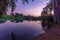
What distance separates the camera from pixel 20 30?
17.4ft

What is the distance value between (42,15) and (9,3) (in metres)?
2.50

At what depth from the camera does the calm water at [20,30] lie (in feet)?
16.0

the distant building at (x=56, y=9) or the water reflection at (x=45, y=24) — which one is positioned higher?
the distant building at (x=56, y=9)

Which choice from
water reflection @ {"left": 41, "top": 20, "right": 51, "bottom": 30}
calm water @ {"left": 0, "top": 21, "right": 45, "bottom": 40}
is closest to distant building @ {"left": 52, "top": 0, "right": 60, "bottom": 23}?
water reflection @ {"left": 41, "top": 20, "right": 51, "bottom": 30}

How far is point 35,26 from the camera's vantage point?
5.80 m

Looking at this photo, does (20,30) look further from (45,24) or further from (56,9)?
(56,9)

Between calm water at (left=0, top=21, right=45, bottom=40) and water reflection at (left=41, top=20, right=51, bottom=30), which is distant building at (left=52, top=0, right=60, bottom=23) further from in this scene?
calm water at (left=0, top=21, right=45, bottom=40)

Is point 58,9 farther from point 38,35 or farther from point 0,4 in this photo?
point 0,4

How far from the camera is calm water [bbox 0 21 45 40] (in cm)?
487

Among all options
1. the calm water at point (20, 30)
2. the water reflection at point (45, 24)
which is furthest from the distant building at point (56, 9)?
the calm water at point (20, 30)

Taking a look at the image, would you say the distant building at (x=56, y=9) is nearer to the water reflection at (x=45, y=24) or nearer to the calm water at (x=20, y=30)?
the water reflection at (x=45, y=24)

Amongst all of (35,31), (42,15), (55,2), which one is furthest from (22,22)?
(55,2)

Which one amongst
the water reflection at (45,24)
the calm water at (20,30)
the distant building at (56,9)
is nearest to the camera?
the calm water at (20,30)

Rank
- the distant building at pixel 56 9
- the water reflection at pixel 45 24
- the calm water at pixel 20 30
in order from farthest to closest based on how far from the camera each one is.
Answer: the distant building at pixel 56 9 < the water reflection at pixel 45 24 < the calm water at pixel 20 30
